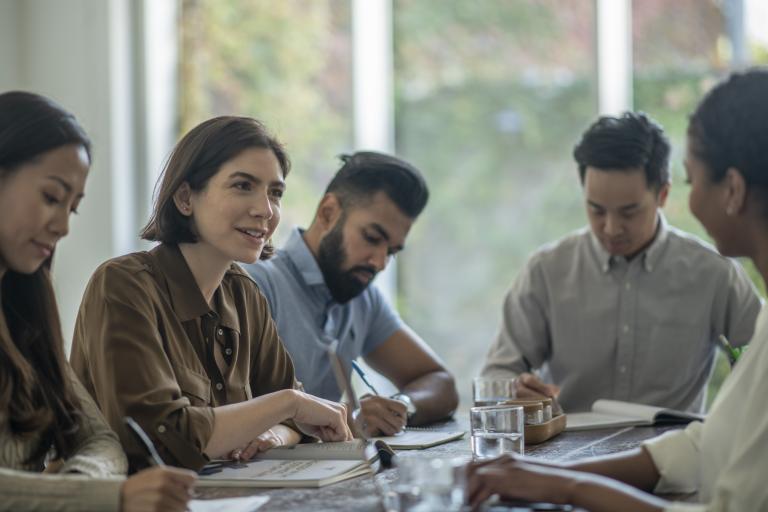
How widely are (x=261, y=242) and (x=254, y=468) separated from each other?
55cm

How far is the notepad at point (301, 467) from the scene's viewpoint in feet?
5.86

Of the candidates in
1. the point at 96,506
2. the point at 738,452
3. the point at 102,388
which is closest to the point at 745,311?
the point at 738,452

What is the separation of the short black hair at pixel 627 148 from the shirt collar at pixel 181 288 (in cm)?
138

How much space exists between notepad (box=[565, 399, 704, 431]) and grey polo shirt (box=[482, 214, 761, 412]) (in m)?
0.49

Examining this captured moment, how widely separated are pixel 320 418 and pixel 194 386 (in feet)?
0.85

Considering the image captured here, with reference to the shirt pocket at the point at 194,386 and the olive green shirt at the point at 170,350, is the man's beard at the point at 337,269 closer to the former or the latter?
the olive green shirt at the point at 170,350

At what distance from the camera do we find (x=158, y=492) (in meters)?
1.49

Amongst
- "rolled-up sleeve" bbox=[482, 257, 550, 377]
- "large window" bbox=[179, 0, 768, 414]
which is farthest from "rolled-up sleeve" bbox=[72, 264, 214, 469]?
"large window" bbox=[179, 0, 768, 414]

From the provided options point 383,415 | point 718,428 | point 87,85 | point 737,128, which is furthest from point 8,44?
point 718,428

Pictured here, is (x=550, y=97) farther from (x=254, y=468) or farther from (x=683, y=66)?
(x=254, y=468)

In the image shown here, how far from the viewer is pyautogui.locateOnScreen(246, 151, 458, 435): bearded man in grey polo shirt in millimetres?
2891

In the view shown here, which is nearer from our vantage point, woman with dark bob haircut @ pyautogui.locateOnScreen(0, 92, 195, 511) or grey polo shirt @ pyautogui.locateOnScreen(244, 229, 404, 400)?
woman with dark bob haircut @ pyautogui.locateOnScreen(0, 92, 195, 511)

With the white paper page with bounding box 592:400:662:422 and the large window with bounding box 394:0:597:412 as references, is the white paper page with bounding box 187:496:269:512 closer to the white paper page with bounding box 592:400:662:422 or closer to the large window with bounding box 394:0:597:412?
the white paper page with bounding box 592:400:662:422

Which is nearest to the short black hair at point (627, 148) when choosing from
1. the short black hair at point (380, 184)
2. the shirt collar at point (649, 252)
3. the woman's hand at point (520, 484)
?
the shirt collar at point (649, 252)
